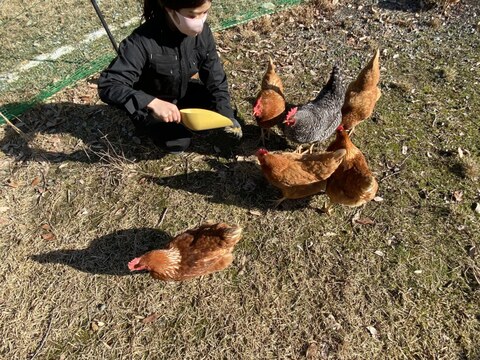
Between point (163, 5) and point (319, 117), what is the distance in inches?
74.6

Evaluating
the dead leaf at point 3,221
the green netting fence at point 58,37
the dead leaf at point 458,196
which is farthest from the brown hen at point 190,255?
the green netting fence at point 58,37

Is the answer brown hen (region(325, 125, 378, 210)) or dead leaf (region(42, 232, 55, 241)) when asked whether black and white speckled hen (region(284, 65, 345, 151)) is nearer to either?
brown hen (region(325, 125, 378, 210))

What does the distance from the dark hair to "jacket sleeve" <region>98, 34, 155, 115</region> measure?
0.26m

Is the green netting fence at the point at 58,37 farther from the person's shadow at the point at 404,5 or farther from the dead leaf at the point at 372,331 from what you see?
the dead leaf at the point at 372,331

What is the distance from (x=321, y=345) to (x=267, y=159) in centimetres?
169

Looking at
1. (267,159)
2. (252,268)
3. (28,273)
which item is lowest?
(252,268)

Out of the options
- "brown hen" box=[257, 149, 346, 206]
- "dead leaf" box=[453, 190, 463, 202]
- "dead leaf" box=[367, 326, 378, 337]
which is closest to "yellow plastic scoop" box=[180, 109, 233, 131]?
"brown hen" box=[257, 149, 346, 206]

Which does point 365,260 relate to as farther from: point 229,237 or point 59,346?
point 59,346

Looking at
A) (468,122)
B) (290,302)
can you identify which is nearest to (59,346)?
(290,302)

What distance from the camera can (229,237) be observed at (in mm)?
2834

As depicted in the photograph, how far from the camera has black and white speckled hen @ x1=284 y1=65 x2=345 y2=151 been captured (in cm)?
358

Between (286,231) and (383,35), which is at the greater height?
(383,35)

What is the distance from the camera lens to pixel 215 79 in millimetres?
3635

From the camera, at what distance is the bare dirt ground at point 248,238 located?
288 cm
